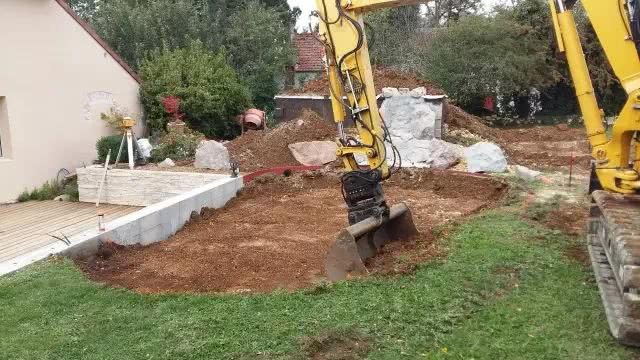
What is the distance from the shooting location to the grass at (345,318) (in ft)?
14.1

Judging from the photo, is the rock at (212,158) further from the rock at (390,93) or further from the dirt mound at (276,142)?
the rock at (390,93)

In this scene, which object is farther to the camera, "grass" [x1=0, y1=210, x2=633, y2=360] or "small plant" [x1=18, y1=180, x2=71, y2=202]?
"small plant" [x1=18, y1=180, x2=71, y2=202]

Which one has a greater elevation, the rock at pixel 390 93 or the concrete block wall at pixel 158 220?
the rock at pixel 390 93

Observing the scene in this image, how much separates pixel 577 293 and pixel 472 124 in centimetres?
1162

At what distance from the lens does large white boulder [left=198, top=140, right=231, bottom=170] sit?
1197 cm

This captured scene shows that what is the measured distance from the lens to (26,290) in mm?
5656

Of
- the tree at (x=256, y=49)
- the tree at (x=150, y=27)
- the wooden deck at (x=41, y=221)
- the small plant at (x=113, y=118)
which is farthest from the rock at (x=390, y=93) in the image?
the tree at (x=150, y=27)

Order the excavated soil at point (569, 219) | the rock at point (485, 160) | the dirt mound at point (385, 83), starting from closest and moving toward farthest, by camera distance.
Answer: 1. the excavated soil at point (569, 219)
2. the rock at point (485, 160)
3. the dirt mound at point (385, 83)

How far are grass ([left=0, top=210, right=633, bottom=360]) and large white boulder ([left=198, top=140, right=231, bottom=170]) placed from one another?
5932 millimetres

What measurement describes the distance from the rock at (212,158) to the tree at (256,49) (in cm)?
800

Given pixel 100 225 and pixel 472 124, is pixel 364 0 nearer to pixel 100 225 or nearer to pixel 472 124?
pixel 100 225

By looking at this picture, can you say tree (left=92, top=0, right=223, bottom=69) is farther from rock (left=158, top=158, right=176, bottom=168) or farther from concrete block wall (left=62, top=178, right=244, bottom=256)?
concrete block wall (left=62, top=178, right=244, bottom=256)

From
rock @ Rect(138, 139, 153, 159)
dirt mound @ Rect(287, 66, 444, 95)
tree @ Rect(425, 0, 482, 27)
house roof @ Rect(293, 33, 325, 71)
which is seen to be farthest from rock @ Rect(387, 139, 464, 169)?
tree @ Rect(425, 0, 482, 27)

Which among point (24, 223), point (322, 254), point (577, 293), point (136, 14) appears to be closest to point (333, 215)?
point (322, 254)
